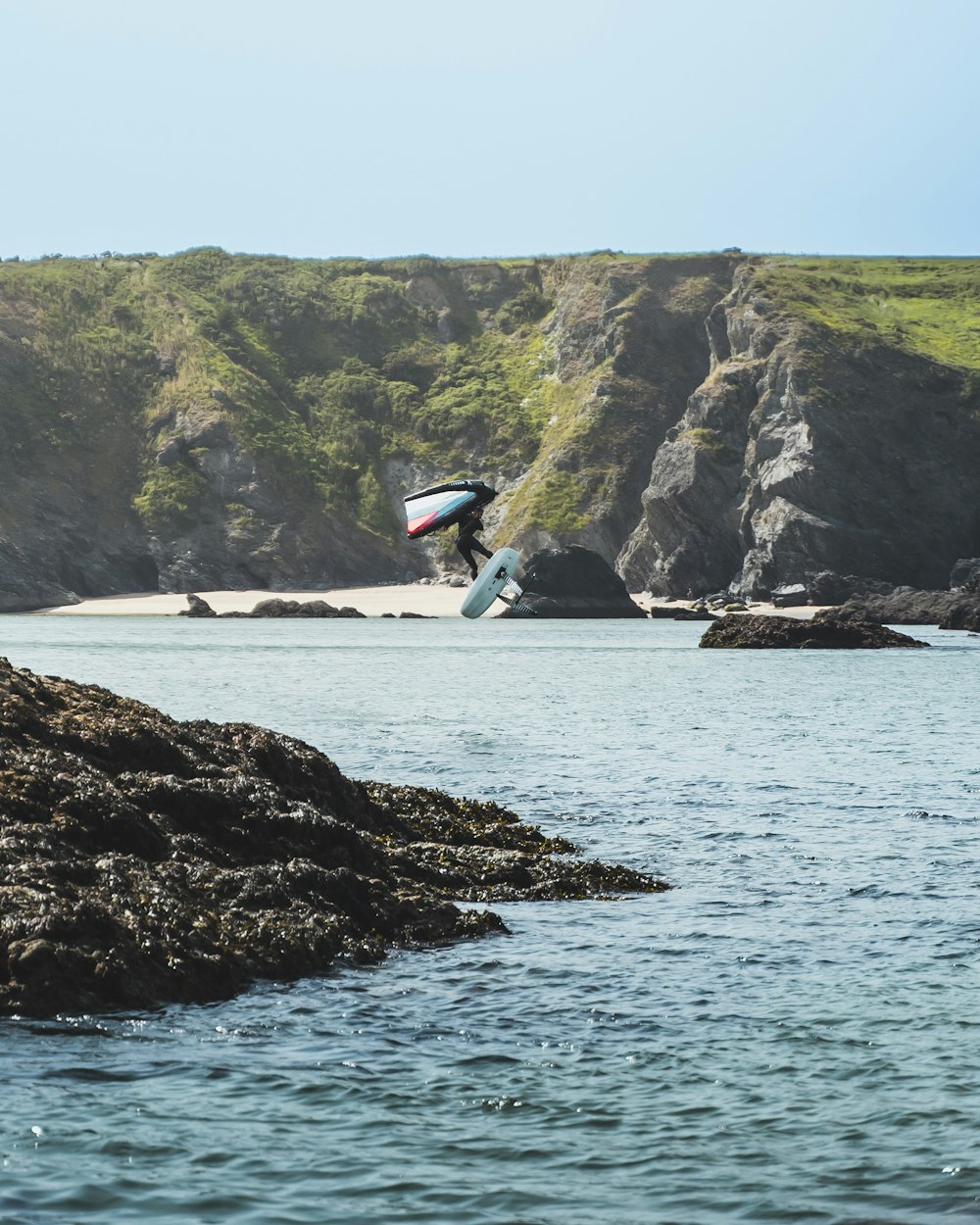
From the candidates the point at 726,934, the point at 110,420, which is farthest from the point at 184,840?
the point at 110,420

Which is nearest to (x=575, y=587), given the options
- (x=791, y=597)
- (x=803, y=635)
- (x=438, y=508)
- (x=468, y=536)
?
(x=791, y=597)

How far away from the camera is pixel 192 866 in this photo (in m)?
13.5

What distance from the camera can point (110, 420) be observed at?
174750mm

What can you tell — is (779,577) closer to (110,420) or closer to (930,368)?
(930,368)

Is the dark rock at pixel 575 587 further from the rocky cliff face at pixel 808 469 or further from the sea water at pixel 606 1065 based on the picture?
the sea water at pixel 606 1065

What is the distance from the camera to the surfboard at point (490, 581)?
40.8 m

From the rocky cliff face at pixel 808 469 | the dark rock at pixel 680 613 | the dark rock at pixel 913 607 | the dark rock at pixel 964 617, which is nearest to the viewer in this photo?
the dark rock at pixel 964 617

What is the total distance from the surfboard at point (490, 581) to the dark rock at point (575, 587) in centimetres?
8180

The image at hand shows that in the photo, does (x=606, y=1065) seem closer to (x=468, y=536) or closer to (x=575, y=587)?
(x=468, y=536)

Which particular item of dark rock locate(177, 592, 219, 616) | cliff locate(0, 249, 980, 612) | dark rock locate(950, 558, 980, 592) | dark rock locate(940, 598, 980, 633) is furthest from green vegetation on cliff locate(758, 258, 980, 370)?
dark rock locate(177, 592, 219, 616)

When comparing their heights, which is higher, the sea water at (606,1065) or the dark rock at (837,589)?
the dark rock at (837,589)

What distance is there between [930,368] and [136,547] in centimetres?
8860

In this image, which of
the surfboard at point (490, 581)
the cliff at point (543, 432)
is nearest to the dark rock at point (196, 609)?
the cliff at point (543, 432)

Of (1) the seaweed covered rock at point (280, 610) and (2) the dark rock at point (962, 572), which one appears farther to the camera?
(1) the seaweed covered rock at point (280, 610)
